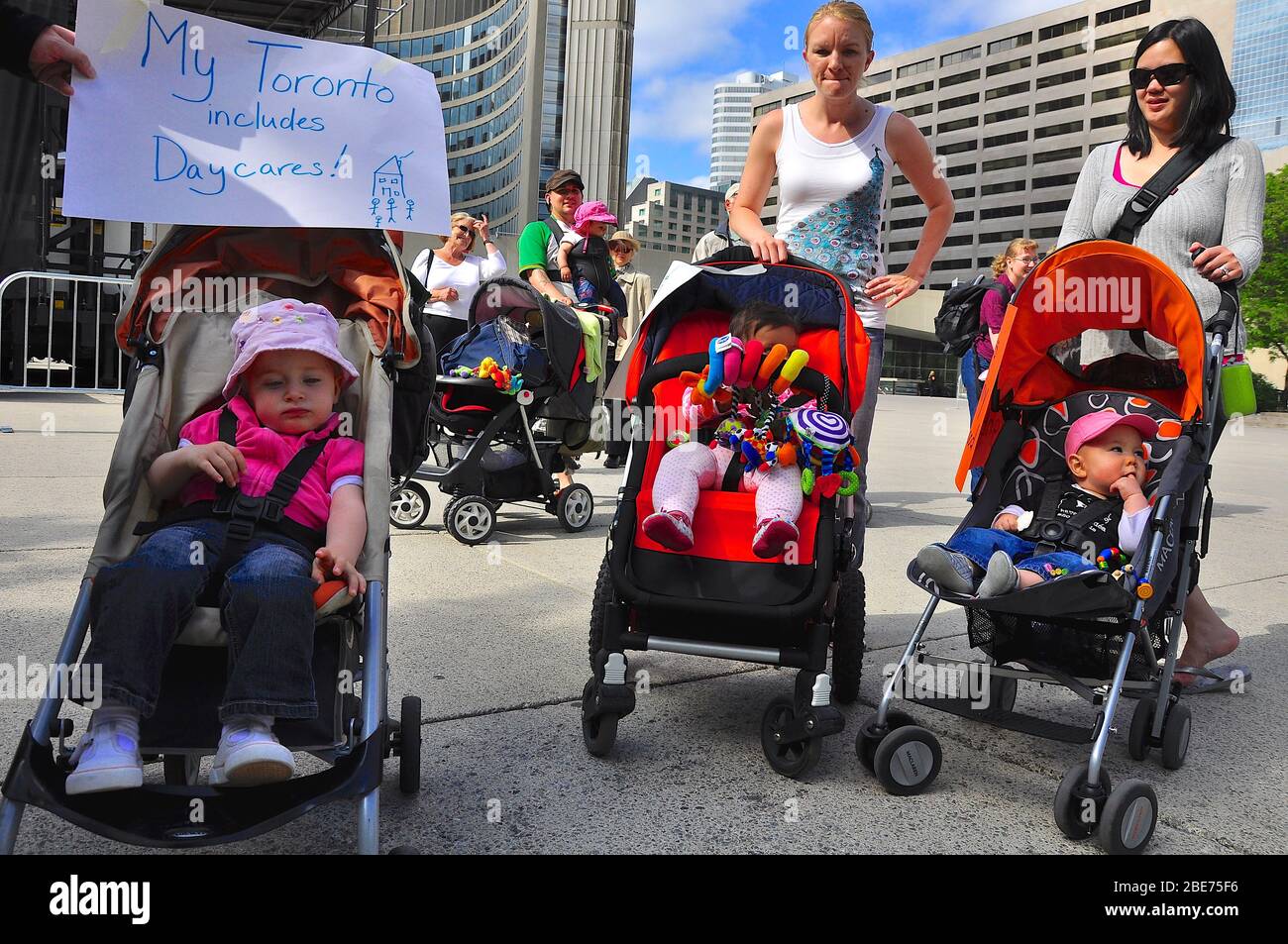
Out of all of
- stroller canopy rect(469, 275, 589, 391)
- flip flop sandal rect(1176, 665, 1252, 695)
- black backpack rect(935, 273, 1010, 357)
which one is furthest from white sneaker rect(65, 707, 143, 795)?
stroller canopy rect(469, 275, 589, 391)

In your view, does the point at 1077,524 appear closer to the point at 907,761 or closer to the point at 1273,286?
the point at 907,761

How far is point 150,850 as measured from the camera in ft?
7.25

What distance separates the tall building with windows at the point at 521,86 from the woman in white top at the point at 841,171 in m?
17.1

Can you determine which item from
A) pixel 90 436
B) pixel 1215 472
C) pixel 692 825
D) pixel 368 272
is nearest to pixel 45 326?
pixel 90 436

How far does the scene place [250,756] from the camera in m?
1.93

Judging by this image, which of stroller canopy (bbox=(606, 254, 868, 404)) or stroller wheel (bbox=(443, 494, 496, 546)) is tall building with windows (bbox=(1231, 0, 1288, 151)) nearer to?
stroller wheel (bbox=(443, 494, 496, 546))

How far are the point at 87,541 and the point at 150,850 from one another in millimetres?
3154

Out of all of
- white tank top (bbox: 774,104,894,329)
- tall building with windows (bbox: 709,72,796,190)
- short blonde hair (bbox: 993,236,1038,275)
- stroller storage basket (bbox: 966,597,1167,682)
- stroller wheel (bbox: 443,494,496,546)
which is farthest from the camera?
tall building with windows (bbox: 709,72,796,190)

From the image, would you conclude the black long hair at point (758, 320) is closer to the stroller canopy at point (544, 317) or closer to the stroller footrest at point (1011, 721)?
the stroller footrest at point (1011, 721)

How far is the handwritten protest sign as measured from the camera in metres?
2.49

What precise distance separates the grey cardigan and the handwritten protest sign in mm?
2119

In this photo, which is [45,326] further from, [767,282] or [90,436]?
[767,282]

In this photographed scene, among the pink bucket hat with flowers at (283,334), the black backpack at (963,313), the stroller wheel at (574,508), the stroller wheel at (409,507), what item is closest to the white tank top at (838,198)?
the black backpack at (963,313)

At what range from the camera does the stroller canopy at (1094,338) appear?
3039 mm
